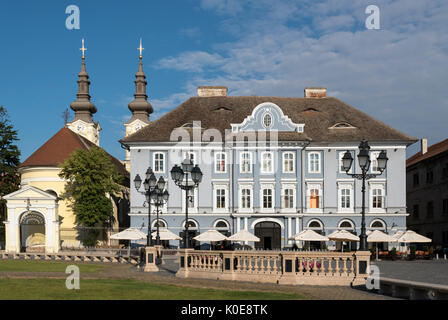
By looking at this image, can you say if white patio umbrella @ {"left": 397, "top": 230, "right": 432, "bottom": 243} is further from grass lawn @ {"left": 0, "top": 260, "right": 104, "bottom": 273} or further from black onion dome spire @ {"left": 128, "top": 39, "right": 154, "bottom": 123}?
black onion dome spire @ {"left": 128, "top": 39, "right": 154, "bottom": 123}

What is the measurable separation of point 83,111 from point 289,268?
68885mm

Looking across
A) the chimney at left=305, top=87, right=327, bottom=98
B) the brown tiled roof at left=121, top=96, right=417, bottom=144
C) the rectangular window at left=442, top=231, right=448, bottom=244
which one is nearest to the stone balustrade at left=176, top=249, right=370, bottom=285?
the brown tiled roof at left=121, top=96, right=417, bottom=144

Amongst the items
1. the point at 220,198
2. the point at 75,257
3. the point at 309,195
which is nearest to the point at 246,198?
the point at 220,198

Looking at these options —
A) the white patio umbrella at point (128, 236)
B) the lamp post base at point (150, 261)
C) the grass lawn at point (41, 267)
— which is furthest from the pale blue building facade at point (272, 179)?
the lamp post base at point (150, 261)

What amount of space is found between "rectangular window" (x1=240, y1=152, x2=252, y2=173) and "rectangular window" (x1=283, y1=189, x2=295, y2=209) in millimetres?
3689

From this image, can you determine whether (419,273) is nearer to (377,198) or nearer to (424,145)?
(377,198)

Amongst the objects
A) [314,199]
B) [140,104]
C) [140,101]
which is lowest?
[314,199]

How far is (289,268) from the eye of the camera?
63.2 ft

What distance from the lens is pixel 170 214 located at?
47875 mm

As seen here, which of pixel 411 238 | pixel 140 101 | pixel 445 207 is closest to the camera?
pixel 411 238

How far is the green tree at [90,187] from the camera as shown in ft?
162

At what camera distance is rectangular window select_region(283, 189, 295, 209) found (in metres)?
48.0

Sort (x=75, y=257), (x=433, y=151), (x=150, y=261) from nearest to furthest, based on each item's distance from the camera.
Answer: (x=150, y=261)
(x=75, y=257)
(x=433, y=151)
